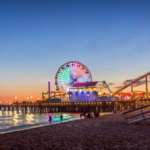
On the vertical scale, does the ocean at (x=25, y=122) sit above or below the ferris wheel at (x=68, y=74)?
below

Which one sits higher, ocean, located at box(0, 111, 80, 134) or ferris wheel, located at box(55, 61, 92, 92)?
ferris wheel, located at box(55, 61, 92, 92)

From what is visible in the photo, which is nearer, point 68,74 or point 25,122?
point 25,122

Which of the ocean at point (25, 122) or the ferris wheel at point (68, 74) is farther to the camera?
the ferris wheel at point (68, 74)

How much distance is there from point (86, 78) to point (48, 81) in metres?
31.4

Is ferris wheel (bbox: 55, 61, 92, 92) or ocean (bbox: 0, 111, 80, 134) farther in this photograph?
ferris wheel (bbox: 55, 61, 92, 92)

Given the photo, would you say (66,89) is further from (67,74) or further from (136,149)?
(136,149)

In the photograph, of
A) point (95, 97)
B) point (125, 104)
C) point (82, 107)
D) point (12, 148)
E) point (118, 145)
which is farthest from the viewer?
point (95, 97)

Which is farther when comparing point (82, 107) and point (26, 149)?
point (82, 107)

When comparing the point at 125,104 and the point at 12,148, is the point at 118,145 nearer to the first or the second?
the point at 12,148

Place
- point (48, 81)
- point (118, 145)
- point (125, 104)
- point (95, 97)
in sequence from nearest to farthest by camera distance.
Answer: point (118, 145)
point (125, 104)
point (95, 97)
point (48, 81)

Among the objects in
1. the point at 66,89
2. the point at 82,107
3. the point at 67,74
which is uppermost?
the point at 67,74

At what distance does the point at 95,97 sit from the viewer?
2997 inches

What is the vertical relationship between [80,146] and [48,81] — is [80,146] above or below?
below

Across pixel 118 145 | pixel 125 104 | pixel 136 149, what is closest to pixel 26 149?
pixel 118 145
